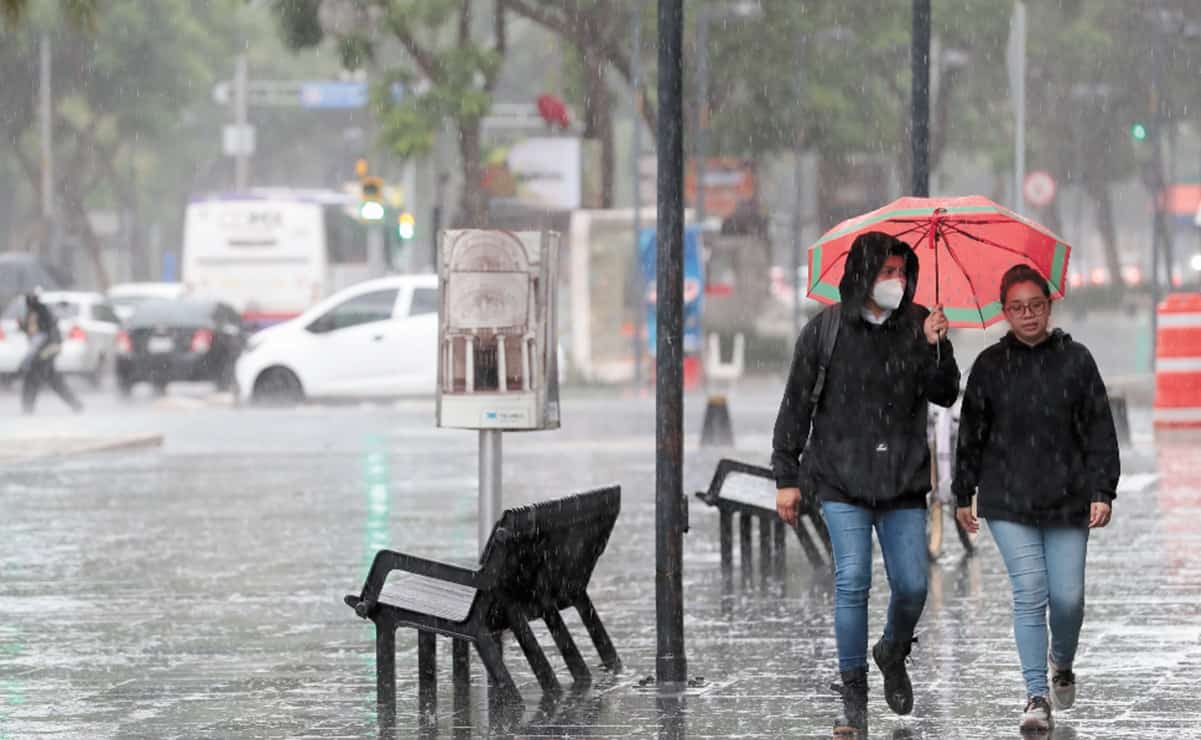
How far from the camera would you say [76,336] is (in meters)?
41.9

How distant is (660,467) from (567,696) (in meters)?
0.92

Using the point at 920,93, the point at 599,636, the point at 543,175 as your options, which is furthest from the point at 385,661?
the point at 543,175

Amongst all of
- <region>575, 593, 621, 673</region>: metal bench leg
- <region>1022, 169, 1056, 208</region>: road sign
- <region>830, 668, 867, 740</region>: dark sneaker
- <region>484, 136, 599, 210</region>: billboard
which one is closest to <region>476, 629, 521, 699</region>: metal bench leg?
<region>575, 593, 621, 673</region>: metal bench leg

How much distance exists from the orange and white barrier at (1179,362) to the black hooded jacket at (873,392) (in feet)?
52.3

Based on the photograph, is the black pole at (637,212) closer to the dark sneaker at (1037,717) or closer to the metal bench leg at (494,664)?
the metal bench leg at (494,664)

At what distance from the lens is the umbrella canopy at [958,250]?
9.84m

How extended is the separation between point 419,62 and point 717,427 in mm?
17827

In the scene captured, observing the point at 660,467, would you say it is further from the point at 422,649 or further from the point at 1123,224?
the point at 1123,224

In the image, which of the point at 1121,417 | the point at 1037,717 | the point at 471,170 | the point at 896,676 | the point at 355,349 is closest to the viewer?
the point at 1037,717

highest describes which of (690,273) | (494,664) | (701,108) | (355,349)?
(701,108)

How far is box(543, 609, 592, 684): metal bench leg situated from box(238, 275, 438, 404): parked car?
23836 mm

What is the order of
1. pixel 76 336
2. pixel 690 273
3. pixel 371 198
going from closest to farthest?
pixel 690 273, pixel 371 198, pixel 76 336

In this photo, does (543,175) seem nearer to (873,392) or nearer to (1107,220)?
(1107,220)

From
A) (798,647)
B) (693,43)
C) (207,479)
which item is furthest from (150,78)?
(798,647)
